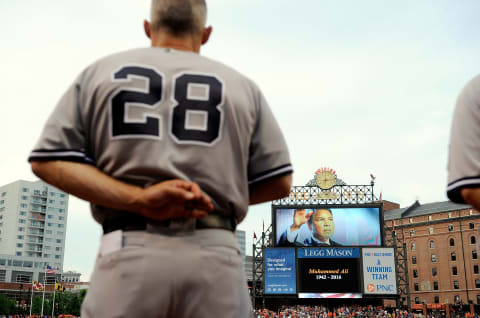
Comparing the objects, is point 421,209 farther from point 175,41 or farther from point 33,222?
point 175,41

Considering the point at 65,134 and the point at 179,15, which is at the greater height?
the point at 179,15

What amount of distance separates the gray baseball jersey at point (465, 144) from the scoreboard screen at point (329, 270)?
3569 centimetres

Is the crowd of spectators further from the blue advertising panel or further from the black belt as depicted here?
the black belt

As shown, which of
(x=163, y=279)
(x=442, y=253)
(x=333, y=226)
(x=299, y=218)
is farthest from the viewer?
(x=442, y=253)

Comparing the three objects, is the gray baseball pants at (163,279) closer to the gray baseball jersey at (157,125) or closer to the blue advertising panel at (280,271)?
the gray baseball jersey at (157,125)

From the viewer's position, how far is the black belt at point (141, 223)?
1.64 meters

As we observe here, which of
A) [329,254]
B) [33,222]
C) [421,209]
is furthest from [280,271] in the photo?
[33,222]

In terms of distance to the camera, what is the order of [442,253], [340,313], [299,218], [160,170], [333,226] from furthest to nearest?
1. [442,253]
2. [299,218]
3. [333,226]
4. [340,313]
5. [160,170]

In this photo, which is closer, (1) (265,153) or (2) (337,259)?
(1) (265,153)

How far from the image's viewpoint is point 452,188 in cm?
189

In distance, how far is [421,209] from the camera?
77125 mm

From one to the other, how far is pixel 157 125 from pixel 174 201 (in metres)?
0.30

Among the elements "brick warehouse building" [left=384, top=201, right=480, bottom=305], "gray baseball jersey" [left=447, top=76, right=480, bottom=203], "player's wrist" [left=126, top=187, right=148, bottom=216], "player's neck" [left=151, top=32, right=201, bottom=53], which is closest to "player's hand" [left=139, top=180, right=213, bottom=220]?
"player's wrist" [left=126, top=187, right=148, bottom=216]

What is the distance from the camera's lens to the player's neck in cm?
195
